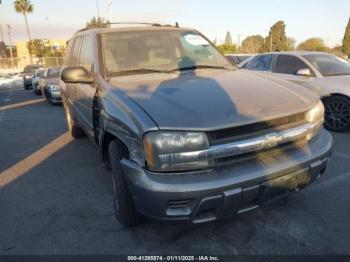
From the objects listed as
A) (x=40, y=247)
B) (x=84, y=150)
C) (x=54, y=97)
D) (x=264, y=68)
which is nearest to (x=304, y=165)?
(x=40, y=247)

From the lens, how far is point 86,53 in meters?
4.29

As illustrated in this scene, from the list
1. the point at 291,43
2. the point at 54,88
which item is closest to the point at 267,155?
the point at 54,88

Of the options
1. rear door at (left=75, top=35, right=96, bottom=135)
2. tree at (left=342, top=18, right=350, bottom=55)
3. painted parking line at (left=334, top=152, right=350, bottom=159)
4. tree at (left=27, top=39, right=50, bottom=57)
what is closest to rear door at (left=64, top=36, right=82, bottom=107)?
rear door at (left=75, top=35, right=96, bottom=135)

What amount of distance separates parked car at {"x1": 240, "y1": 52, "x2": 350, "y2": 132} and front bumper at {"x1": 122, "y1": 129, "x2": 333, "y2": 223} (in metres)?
3.60

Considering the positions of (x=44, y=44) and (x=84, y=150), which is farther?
(x=44, y=44)

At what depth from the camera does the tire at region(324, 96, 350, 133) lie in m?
6.10

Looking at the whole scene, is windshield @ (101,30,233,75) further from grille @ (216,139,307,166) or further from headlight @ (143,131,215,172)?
grille @ (216,139,307,166)

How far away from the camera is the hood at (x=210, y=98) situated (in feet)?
7.98

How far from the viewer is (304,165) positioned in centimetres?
270

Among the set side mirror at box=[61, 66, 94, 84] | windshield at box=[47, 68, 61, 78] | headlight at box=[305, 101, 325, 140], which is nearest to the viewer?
headlight at box=[305, 101, 325, 140]

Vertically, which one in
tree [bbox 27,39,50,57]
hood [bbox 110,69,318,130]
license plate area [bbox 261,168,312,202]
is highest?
hood [bbox 110,69,318,130]

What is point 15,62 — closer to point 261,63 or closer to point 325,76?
point 261,63

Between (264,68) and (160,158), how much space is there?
594cm

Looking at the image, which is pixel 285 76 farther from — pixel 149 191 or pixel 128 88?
pixel 149 191
